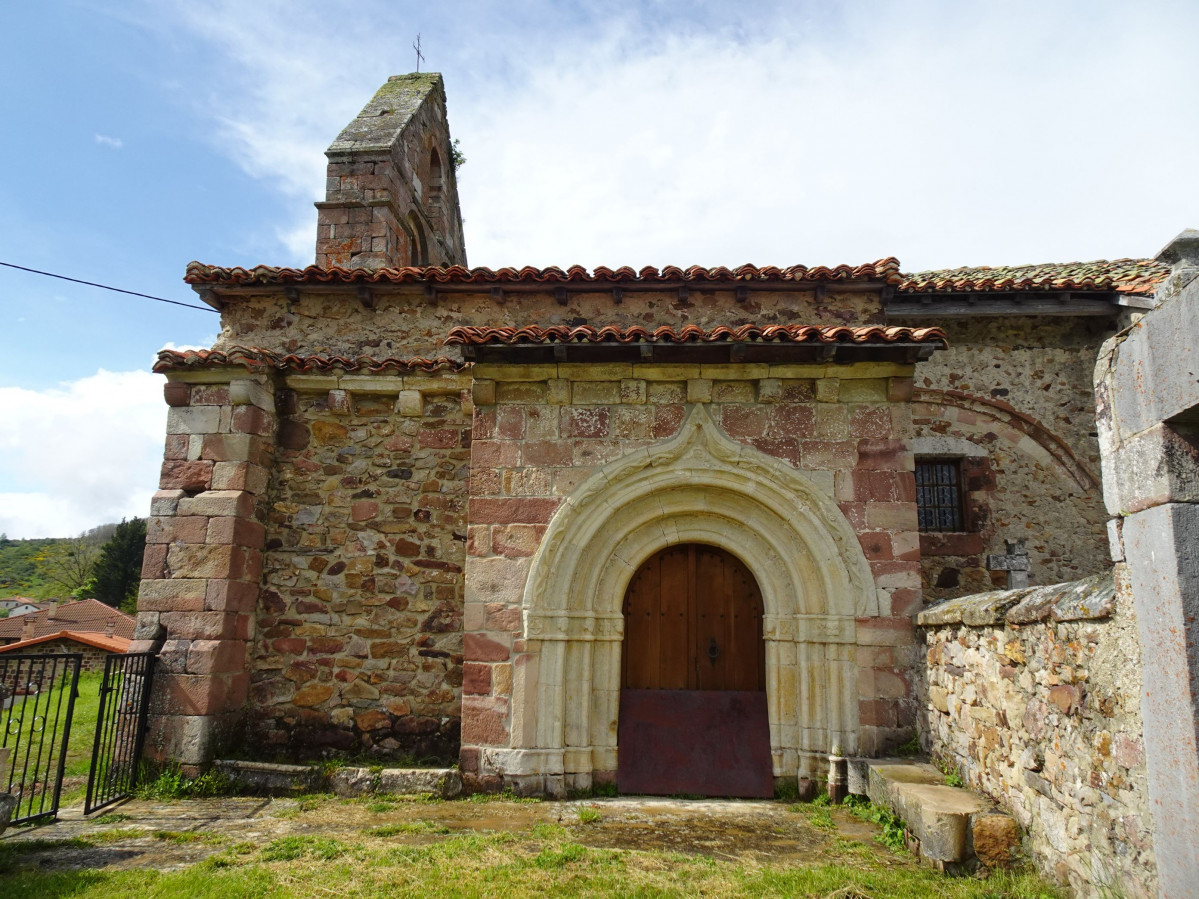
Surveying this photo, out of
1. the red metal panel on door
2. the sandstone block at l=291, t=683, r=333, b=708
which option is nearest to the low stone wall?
the red metal panel on door

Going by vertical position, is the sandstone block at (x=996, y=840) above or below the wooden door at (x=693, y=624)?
below

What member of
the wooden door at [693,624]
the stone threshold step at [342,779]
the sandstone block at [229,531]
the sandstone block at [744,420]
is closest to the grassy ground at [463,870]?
the stone threshold step at [342,779]

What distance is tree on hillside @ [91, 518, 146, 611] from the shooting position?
29812 mm

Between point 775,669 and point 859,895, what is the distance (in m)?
2.21

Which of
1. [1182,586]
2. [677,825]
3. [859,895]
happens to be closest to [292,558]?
[677,825]

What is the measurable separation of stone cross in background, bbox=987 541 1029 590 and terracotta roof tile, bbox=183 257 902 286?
375 cm

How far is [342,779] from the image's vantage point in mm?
6004

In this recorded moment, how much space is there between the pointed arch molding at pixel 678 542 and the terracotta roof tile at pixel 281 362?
2.21m

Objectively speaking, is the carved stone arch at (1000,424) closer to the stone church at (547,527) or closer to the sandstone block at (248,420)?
the stone church at (547,527)

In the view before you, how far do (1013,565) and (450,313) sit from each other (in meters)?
7.29

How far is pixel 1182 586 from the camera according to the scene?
9.29ft

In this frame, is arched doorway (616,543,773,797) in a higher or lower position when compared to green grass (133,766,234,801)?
higher

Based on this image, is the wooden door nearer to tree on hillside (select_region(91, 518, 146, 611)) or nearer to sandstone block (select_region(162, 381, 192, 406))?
sandstone block (select_region(162, 381, 192, 406))

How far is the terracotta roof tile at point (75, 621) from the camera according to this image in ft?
71.5
